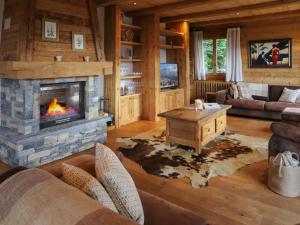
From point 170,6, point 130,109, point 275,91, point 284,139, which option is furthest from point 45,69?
point 275,91

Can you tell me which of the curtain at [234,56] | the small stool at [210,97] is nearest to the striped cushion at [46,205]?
the small stool at [210,97]

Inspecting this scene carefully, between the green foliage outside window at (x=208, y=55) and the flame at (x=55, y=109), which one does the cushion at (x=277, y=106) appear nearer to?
the green foliage outside window at (x=208, y=55)

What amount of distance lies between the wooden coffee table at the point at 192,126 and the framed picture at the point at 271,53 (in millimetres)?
3648

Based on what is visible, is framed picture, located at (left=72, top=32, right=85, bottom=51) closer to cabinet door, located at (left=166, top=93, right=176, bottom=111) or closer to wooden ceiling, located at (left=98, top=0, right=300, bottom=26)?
wooden ceiling, located at (left=98, top=0, right=300, bottom=26)

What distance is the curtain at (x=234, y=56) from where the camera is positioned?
7344mm

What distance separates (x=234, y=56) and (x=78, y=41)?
16.3 feet

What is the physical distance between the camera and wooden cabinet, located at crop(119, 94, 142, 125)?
5.61 meters

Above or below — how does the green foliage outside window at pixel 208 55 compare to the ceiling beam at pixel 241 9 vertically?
below

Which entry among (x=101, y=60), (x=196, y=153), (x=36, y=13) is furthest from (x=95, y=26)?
(x=196, y=153)

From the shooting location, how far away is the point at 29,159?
3.34 metres

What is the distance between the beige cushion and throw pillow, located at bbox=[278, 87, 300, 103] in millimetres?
6075

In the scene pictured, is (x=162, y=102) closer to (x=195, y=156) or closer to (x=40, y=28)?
(x=195, y=156)

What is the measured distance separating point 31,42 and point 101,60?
4.02 ft

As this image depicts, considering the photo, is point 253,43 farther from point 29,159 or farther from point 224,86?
point 29,159
